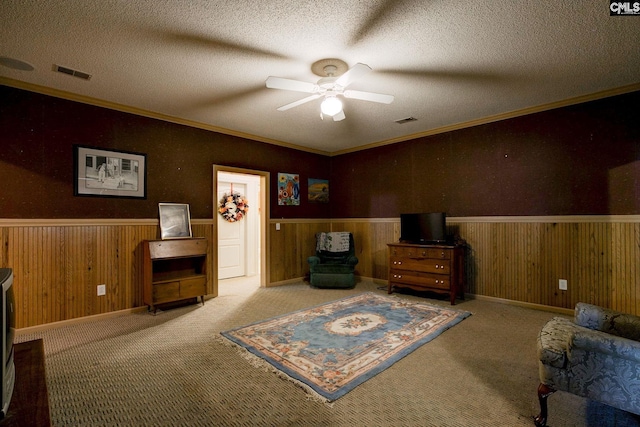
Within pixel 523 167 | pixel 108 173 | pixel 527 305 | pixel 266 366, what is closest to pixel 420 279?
pixel 527 305

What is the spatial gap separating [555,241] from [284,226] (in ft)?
13.5

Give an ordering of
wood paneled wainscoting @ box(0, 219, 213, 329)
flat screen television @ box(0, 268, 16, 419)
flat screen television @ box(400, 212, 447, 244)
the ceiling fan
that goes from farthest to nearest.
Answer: flat screen television @ box(400, 212, 447, 244) < wood paneled wainscoting @ box(0, 219, 213, 329) < the ceiling fan < flat screen television @ box(0, 268, 16, 419)

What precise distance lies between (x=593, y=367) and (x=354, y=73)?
2428mm

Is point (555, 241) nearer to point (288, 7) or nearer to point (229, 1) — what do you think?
point (288, 7)

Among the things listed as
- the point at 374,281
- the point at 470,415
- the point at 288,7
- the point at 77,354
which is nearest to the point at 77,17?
the point at 288,7

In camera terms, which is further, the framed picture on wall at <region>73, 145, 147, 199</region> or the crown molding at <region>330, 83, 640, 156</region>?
the framed picture on wall at <region>73, 145, 147, 199</region>

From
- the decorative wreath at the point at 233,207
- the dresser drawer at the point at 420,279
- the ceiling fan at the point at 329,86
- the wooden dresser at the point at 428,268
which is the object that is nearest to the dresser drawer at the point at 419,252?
the wooden dresser at the point at 428,268

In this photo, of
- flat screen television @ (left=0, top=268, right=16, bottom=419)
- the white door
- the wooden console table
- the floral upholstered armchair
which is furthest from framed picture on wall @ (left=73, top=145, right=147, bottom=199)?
the floral upholstered armchair

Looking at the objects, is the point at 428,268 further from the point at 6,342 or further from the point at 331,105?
the point at 6,342

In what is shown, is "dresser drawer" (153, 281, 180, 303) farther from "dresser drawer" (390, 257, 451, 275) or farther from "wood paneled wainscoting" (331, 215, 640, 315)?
"wood paneled wainscoting" (331, 215, 640, 315)

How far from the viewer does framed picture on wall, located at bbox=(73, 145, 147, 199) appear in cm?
357

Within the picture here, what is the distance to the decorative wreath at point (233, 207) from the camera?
629cm

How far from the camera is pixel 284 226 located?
573 cm

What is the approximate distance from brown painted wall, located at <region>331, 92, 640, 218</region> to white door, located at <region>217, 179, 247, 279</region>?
278 centimetres
